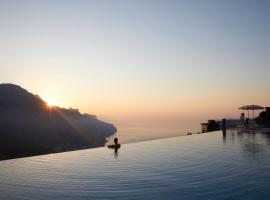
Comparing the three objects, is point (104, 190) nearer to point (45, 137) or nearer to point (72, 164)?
point (72, 164)

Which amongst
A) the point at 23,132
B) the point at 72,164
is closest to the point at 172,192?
the point at 72,164

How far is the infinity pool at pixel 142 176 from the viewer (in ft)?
43.9

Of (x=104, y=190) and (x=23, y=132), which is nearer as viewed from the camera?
(x=104, y=190)

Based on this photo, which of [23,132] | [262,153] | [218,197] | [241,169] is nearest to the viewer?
[218,197]

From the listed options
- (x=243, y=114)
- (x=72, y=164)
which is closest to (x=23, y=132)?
(x=243, y=114)

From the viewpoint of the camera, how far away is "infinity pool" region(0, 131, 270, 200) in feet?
43.9

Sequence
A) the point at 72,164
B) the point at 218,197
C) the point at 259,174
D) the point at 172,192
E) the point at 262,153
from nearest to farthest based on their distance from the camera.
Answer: the point at 218,197 → the point at 172,192 → the point at 259,174 → the point at 72,164 → the point at 262,153

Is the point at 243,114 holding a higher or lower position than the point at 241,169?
higher

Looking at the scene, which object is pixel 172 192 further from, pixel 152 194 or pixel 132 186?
pixel 132 186

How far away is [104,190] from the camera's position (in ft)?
46.1

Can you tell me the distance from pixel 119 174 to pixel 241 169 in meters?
7.26

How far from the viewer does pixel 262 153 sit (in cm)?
2384

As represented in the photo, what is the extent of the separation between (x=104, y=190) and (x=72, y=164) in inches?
319

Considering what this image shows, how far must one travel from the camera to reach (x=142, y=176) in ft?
55.5
